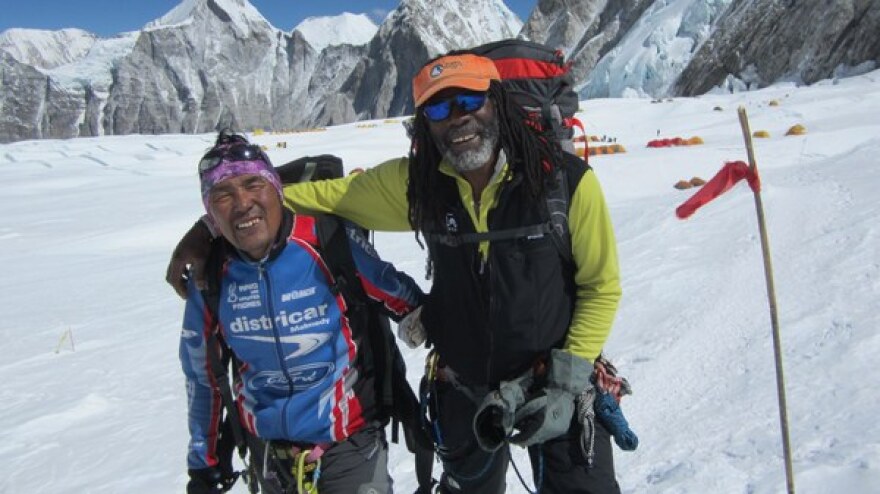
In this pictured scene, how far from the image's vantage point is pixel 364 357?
2.71 meters

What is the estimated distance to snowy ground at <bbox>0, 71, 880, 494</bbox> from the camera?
3383mm

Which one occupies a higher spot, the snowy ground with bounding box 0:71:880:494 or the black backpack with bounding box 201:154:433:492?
the black backpack with bounding box 201:154:433:492

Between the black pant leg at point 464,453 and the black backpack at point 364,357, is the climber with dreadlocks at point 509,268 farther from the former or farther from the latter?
the black backpack at point 364,357

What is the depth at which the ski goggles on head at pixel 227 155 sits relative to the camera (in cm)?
252

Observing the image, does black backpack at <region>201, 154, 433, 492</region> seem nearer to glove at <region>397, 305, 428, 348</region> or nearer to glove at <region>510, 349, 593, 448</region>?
glove at <region>397, 305, 428, 348</region>

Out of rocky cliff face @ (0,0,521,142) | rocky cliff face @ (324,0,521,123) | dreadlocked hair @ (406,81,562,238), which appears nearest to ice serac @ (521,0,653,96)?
rocky cliff face @ (324,0,521,123)

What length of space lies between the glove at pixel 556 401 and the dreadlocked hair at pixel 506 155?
0.64 metres

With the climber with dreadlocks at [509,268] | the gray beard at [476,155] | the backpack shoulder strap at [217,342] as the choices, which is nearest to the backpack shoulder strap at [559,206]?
the climber with dreadlocks at [509,268]

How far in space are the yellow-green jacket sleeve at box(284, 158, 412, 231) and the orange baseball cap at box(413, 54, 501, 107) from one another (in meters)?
0.42

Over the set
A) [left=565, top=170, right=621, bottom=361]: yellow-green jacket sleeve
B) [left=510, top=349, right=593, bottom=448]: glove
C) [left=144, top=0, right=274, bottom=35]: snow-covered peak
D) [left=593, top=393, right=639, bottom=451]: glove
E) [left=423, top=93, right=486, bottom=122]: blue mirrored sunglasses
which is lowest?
[left=593, top=393, right=639, bottom=451]: glove

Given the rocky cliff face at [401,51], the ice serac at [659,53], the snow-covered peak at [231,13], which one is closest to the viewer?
the ice serac at [659,53]

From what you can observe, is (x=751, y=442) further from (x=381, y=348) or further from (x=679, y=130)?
(x=679, y=130)

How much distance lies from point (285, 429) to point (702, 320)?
3734mm

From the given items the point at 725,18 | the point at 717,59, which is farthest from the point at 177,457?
the point at 725,18
